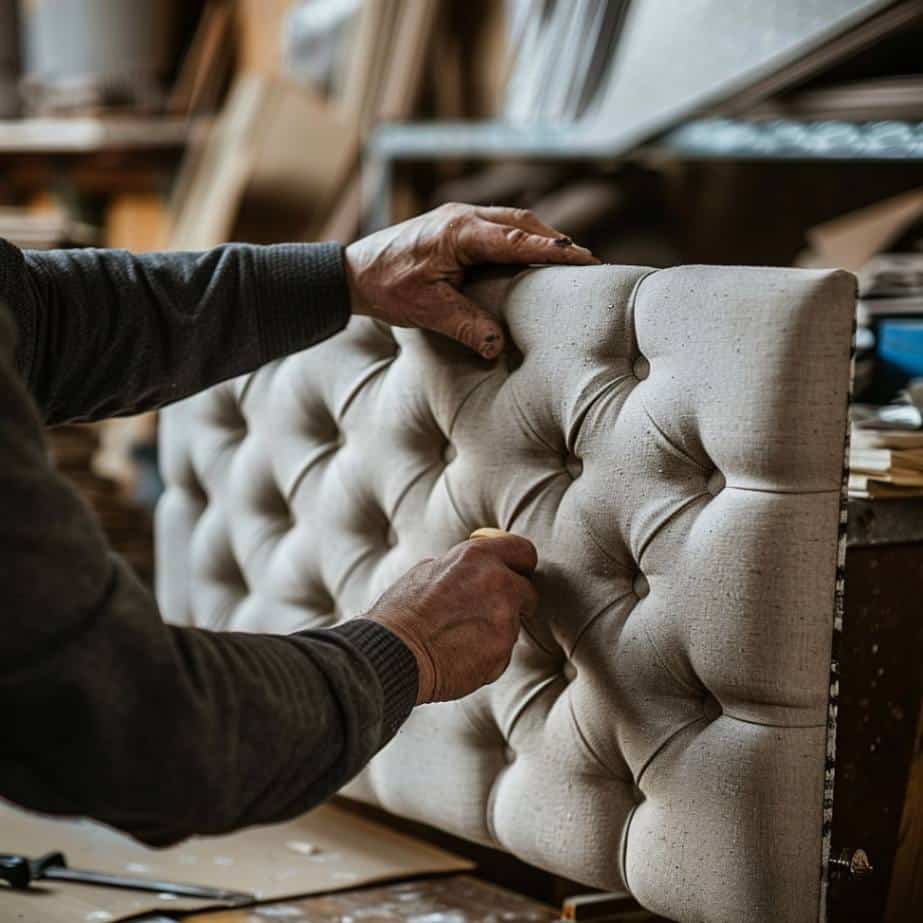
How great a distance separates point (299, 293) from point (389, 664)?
52 centimetres

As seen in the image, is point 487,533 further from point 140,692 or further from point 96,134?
point 96,134

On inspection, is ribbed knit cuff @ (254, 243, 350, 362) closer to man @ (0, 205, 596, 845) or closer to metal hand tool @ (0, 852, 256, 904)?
man @ (0, 205, 596, 845)

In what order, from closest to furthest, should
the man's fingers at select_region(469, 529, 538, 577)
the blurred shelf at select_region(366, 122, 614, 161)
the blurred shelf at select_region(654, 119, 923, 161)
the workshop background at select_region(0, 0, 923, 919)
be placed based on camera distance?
the man's fingers at select_region(469, 529, 538, 577) < the blurred shelf at select_region(654, 119, 923, 161) < the workshop background at select_region(0, 0, 923, 919) < the blurred shelf at select_region(366, 122, 614, 161)

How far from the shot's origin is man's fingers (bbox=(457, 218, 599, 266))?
4.45 feet

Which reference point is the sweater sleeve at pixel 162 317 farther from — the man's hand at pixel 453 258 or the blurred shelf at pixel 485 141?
the blurred shelf at pixel 485 141

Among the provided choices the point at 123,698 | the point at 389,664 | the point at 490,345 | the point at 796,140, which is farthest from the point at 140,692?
the point at 796,140

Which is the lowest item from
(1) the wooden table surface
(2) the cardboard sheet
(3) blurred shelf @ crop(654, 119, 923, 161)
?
(1) the wooden table surface

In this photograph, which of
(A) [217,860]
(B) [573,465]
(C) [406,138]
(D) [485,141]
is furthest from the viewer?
(C) [406,138]

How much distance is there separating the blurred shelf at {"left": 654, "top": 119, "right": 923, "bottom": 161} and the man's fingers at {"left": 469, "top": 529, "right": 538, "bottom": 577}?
123 cm

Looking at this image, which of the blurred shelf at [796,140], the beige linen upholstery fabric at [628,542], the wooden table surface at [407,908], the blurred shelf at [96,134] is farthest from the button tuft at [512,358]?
the blurred shelf at [96,134]

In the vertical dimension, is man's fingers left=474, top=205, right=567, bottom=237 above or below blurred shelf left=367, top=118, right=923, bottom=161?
below

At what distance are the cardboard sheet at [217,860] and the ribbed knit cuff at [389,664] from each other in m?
0.47

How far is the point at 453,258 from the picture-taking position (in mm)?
1388

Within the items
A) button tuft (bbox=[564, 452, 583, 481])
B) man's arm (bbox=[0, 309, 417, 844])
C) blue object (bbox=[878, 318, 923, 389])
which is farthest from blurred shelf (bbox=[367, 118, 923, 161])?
man's arm (bbox=[0, 309, 417, 844])
